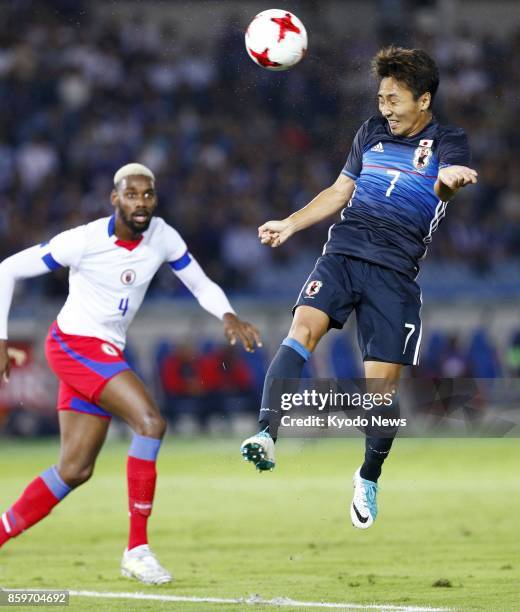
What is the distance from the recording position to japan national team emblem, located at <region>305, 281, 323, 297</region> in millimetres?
6817

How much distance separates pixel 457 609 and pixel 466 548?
2.56 metres

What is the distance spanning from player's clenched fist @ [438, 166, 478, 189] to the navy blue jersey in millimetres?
623

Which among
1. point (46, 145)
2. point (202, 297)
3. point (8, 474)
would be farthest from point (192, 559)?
point (46, 145)

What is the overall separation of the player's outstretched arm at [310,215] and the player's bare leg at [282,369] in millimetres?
412

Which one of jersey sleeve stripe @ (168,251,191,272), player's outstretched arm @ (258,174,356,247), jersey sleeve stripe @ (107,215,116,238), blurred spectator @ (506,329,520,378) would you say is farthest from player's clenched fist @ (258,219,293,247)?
blurred spectator @ (506,329,520,378)

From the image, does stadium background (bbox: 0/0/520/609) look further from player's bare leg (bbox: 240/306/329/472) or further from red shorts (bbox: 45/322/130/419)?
player's bare leg (bbox: 240/306/329/472)

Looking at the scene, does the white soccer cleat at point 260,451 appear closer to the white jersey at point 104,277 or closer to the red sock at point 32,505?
the red sock at point 32,505

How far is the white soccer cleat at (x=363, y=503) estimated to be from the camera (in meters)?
7.25

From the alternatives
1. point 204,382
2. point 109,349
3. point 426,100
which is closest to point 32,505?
point 109,349

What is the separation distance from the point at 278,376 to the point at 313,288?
551 mm

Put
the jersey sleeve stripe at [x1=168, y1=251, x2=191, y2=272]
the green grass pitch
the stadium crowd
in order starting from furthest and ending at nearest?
the stadium crowd, the jersey sleeve stripe at [x1=168, y1=251, x2=191, y2=272], the green grass pitch

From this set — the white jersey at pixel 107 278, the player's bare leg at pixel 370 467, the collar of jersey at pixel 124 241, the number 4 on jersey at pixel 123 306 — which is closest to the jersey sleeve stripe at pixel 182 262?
the white jersey at pixel 107 278

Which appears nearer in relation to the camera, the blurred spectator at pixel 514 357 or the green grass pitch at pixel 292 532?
the green grass pitch at pixel 292 532

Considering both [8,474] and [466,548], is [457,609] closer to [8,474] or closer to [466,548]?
[466,548]
